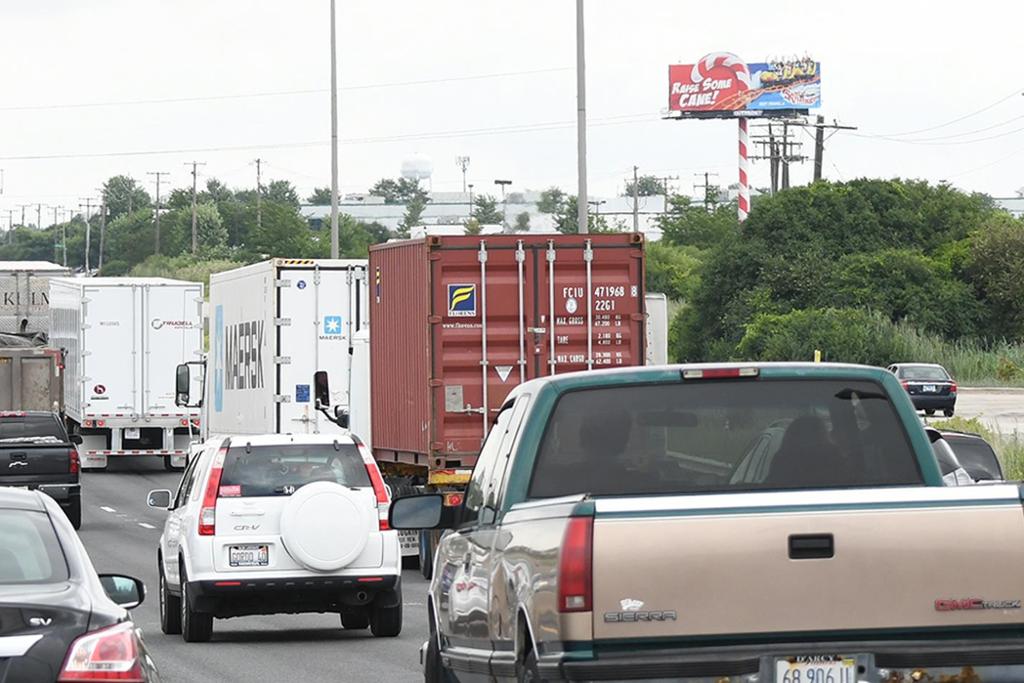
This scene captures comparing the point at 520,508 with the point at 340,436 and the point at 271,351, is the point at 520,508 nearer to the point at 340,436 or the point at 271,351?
the point at 340,436

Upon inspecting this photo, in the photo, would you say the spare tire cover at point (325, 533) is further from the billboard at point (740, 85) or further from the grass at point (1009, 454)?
the billboard at point (740, 85)

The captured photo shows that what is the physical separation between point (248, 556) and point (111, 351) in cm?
2823

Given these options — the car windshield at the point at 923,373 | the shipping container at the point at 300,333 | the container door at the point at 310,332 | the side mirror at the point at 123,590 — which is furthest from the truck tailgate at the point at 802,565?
the car windshield at the point at 923,373

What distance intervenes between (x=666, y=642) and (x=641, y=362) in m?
16.0

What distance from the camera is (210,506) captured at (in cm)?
1717

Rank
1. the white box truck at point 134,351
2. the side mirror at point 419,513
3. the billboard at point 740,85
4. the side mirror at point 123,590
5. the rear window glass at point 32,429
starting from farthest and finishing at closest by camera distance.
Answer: the billboard at point 740,85
the white box truck at point 134,351
the rear window glass at point 32,429
the side mirror at point 419,513
the side mirror at point 123,590

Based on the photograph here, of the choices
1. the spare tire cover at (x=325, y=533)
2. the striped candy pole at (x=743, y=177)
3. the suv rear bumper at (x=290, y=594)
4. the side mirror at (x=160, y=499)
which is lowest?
the suv rear bumper at (x=290, y=594)

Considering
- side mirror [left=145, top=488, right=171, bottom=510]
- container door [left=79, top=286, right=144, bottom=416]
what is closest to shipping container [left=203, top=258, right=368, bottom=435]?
side mirror [left=145, top=488, right=171, bottom=510]

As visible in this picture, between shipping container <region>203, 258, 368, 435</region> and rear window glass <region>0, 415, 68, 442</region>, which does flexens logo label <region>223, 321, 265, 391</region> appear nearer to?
shipping container <region>203, 258, 368, 435</region>

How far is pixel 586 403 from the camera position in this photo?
8.56 metres

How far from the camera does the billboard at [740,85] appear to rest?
125438 mm

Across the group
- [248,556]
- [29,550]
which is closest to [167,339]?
[248,556]

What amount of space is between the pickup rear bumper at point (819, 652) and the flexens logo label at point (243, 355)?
22.6 metres

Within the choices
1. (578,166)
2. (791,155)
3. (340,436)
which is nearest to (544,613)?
(340,436)
